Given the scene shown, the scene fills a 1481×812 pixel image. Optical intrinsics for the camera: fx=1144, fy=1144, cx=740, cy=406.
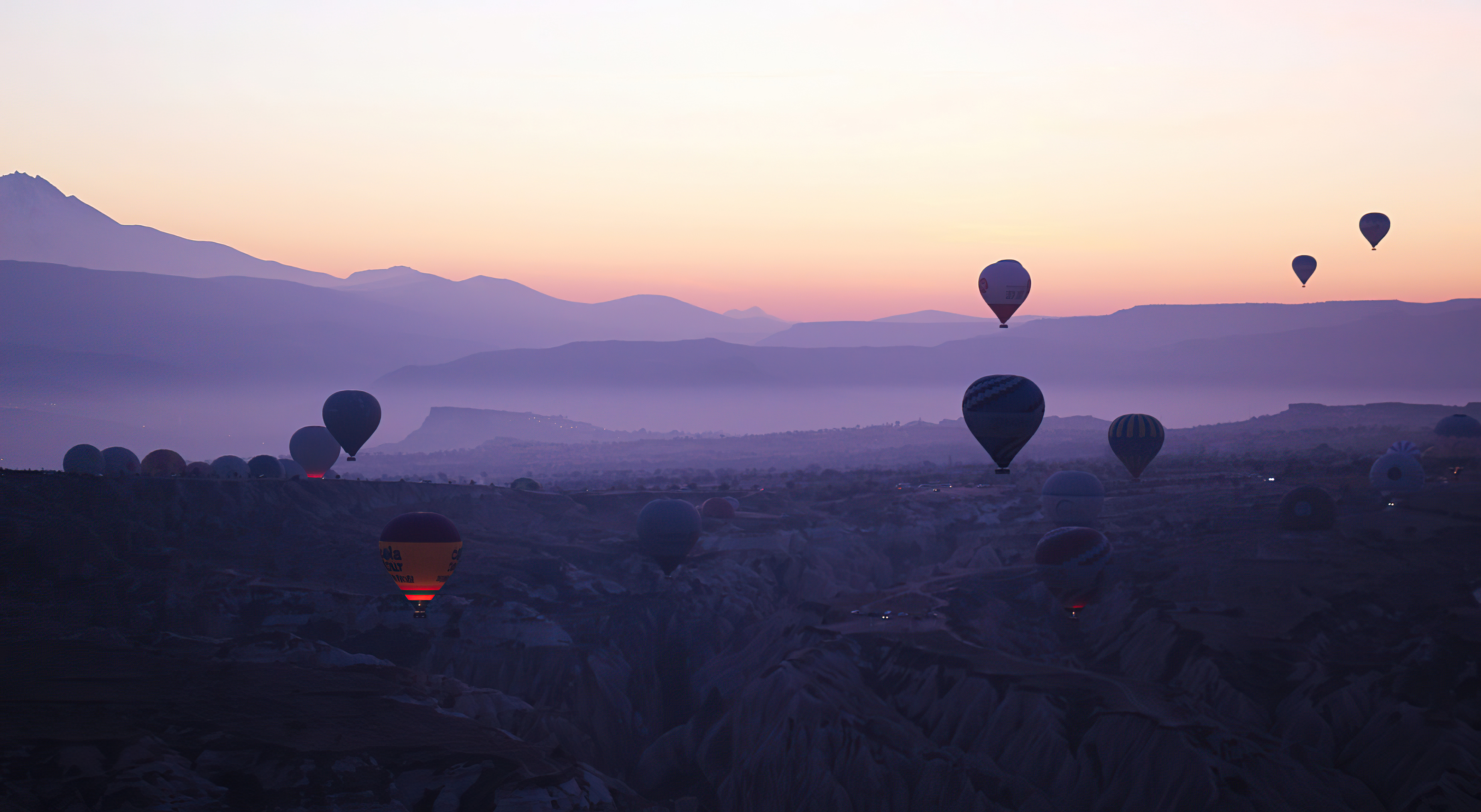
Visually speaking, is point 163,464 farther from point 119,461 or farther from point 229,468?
point 119,461

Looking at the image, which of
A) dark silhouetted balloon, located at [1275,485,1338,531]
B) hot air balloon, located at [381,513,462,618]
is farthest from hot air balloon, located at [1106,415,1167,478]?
hot air balloon, located at [381,513,462,618]

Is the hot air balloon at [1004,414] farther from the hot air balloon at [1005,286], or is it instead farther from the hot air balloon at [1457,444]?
the hot air balloon at [1457,444]

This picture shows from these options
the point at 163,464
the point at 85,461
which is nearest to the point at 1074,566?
the point at 163,464

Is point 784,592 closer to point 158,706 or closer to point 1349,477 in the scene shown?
point 158,706

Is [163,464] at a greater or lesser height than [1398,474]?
greater

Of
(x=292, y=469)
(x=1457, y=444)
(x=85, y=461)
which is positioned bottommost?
(x=1457, y=444)

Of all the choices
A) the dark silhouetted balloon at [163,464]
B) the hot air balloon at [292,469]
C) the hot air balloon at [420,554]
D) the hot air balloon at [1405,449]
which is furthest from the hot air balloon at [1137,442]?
the dark silhouetted balloon at [163,464]

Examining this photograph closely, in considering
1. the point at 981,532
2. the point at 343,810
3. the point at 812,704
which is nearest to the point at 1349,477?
the point at 981,532
